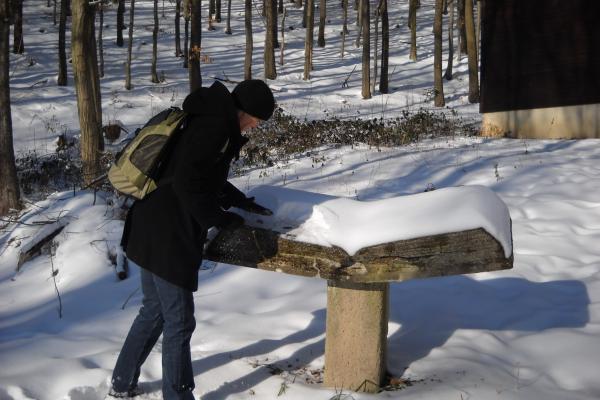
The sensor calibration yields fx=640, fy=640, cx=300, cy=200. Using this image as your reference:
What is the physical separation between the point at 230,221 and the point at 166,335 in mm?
718

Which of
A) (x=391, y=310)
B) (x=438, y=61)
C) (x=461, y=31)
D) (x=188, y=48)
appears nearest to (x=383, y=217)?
(x=391, y=310)

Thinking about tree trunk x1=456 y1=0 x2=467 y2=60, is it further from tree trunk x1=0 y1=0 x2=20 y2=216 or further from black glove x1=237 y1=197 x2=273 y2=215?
black glove x1=237 y1=197 x2=273 y2=215

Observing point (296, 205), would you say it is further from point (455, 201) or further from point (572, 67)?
point (572, 67)

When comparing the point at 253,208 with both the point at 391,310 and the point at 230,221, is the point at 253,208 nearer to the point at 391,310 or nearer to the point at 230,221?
the point at 230,221

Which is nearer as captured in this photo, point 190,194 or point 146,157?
point 190,194

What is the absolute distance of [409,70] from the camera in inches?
1238

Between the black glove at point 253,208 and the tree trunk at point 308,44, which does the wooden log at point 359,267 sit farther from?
the tree trunk at point 308,44

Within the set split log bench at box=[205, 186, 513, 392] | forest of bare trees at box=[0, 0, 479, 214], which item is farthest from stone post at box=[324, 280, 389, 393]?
forest of bare trees at box=[0, 0, 479, 214]

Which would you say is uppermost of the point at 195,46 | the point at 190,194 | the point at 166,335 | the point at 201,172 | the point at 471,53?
the point at 195,46

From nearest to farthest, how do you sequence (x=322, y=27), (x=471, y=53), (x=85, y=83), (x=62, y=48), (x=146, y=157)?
1. (x=146, y=157)
2. (x=85, y=83)
3. (x=471, y=53)
4. (x=62, y=48)
5. (x=322, y=27)

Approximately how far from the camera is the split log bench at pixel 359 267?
10.6 ft

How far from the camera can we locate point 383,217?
3.40 metres

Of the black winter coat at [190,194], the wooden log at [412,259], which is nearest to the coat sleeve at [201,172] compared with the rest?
the black winter coat at [190,194]

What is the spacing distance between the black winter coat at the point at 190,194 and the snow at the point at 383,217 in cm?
45
